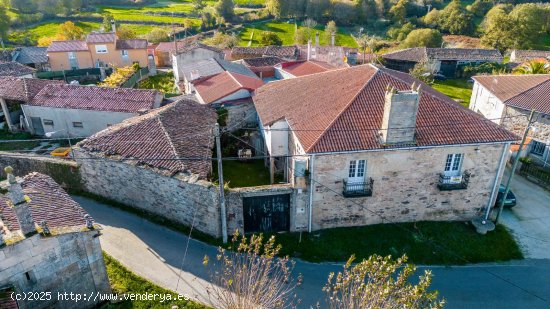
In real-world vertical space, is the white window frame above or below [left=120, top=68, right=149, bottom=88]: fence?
above

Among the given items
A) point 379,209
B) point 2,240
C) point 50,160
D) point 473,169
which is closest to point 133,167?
point 50,160

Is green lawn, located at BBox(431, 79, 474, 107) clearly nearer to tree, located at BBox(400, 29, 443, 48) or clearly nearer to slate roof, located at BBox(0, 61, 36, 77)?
tree, located at BBox(400, 29, 443, 48)

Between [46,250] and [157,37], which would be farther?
[157,37]

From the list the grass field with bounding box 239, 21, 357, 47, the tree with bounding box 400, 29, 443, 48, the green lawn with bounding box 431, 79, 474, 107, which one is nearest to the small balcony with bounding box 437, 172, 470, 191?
the green lawn with bounding box 431, 79, 474, 107

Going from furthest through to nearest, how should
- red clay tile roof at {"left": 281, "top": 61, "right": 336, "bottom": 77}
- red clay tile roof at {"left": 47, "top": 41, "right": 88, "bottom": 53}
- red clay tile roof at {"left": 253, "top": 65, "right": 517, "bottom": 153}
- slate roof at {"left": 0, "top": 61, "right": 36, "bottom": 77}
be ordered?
red clay tile roof at {"left": 47, "top": 41, "right": 88, "bottom": 53}, slate roof at {"left": 0, "top": 61, "right": 36, "bottom": 77}, red clay tile roof at {"left": 281, "top": 61, "right": 336, "bottom": 77}, red clay tile roof at {"left": 253, "top": 65, "right": 517, "bottom": 153}

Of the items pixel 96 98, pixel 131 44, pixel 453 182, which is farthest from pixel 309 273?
pixel 131 44

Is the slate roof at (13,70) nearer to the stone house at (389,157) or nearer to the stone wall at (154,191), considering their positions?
the stone wall at (154,191)

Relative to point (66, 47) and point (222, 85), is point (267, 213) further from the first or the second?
point (66, 47)
